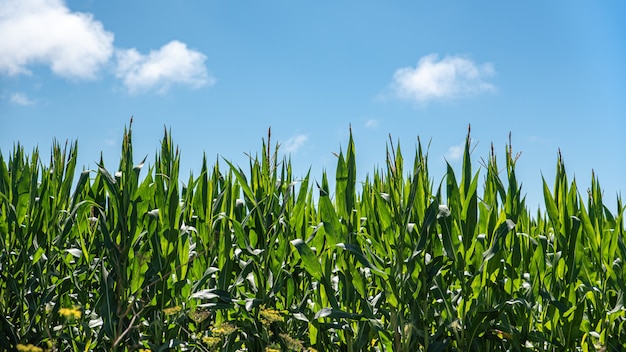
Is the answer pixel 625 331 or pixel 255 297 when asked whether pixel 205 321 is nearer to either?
pixel 255 297

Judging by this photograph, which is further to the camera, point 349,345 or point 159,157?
point 159,157

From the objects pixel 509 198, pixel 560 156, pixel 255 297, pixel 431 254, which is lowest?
pixel 255 297

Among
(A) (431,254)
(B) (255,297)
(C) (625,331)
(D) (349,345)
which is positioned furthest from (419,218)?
(C) (625,331)

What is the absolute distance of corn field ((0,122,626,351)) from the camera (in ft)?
10.5

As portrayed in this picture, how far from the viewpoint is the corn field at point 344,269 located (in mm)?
3215

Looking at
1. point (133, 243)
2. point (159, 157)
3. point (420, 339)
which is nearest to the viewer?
point (420, 339)

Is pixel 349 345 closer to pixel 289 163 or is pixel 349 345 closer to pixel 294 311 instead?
pixel 294 311

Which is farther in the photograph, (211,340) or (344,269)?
(344,269)

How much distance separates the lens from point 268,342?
3.34m

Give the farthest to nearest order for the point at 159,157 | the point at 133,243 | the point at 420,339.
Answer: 1. the point at 159,157
2. the point at 133,243
3. the point at 420,339

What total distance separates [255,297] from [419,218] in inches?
40.4

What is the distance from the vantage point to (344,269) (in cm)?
339

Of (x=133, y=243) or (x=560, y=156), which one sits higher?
(x=560, y=156)

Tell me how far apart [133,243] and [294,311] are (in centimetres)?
97
